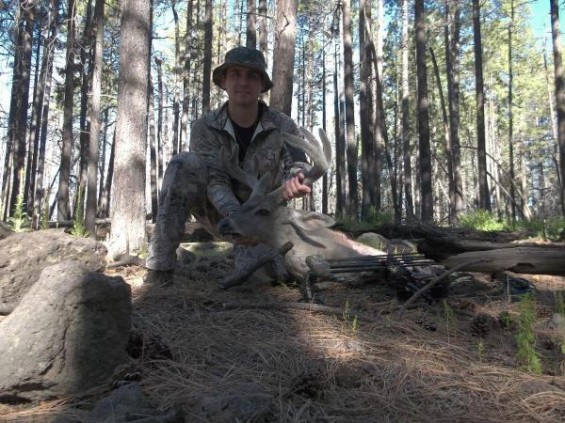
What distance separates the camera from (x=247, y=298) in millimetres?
3551

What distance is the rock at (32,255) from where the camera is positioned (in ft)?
11.5

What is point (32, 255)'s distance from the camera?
152 inches

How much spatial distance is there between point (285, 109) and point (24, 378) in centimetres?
599

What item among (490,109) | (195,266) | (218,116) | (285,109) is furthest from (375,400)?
(490,109)

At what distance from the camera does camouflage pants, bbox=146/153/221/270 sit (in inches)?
149

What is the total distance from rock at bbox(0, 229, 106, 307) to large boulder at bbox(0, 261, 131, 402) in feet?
4.34

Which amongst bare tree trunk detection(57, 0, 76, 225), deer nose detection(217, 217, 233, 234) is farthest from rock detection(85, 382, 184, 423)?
bare tree trunk detection(57, 0, 76, 225)

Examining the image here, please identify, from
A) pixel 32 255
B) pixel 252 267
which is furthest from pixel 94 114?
pixel 252 267

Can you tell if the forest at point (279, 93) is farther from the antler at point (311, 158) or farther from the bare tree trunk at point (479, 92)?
the antler at point (311, 158)

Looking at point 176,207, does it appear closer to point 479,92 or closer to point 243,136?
point 243,136

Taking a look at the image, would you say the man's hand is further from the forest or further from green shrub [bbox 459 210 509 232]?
green shrub [bbox 459 210 509 232]

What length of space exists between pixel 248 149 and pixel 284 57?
146 inches

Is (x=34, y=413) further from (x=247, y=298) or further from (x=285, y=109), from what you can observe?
(x=285, y=109)

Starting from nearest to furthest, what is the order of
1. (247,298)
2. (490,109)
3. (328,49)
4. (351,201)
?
(247,298) < (351,201) < (328,49) < (490,109)
